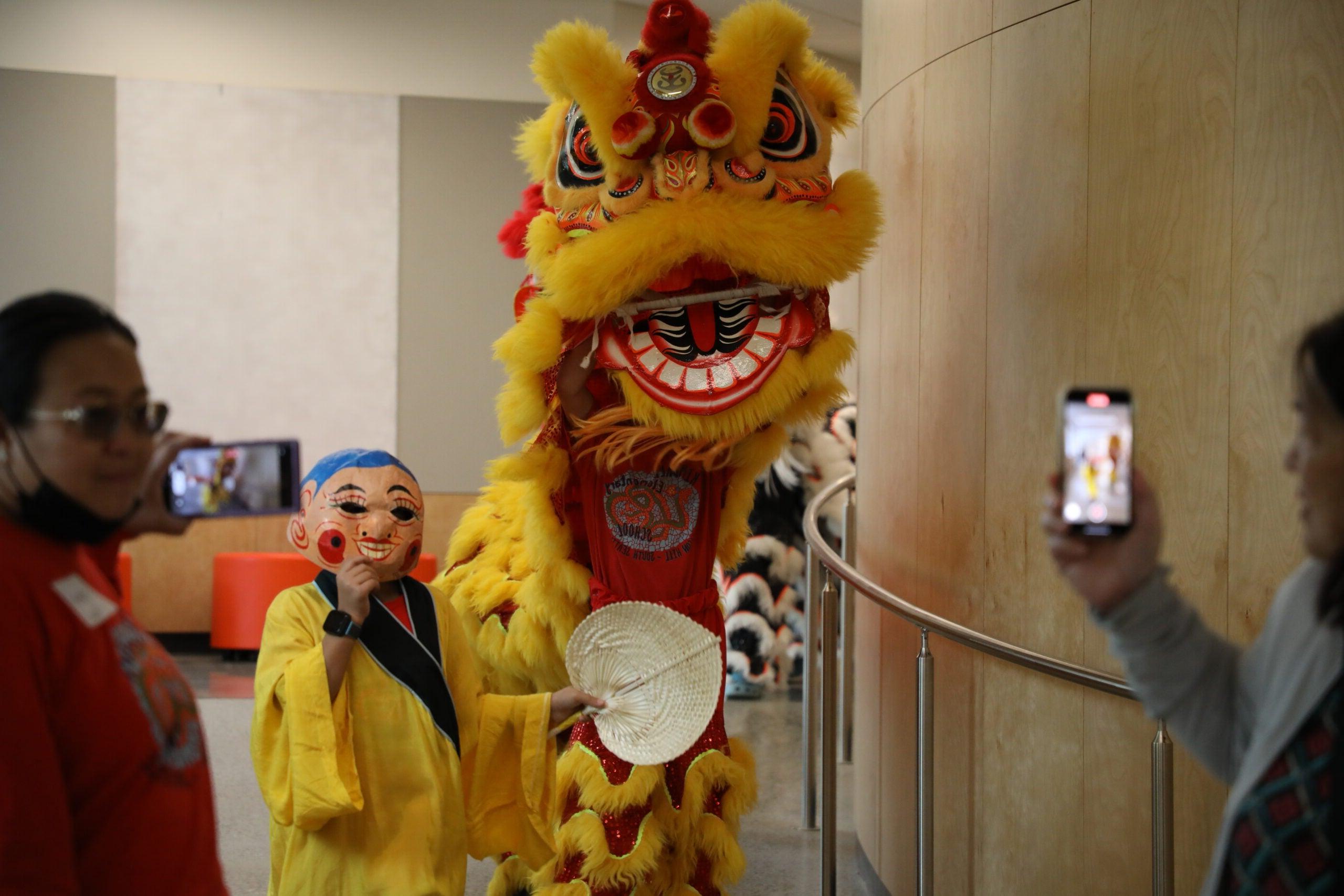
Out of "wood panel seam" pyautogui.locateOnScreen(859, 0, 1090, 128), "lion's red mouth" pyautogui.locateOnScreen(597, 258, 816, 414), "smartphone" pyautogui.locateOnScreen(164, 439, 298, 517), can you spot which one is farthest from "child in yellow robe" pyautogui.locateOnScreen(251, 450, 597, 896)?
"wood panel seam" pyautogui.locateOnScreen(859, 0, 1090, 128)

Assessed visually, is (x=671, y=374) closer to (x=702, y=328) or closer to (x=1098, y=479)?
(x=702, y=328)

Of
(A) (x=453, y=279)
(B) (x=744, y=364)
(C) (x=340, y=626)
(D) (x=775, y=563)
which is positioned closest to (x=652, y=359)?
(B) (x=744, y=364)

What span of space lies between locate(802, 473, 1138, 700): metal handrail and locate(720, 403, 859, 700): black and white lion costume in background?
7.73 ft

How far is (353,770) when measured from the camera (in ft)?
7.05

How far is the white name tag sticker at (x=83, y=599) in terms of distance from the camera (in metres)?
1.11

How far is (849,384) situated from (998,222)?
427 centimetres

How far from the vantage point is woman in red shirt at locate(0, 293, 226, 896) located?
1.06 metres

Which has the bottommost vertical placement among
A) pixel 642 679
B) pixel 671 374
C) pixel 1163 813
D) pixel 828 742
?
pixel 828 742

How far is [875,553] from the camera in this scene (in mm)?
3125

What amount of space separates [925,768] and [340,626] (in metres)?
1.12

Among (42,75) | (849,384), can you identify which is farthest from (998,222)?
(42,75)

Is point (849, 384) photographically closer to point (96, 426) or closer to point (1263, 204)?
point (1263, 204)

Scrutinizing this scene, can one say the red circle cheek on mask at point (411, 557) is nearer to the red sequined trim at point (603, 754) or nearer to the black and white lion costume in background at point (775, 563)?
the red sequined trim at point (603, 754)

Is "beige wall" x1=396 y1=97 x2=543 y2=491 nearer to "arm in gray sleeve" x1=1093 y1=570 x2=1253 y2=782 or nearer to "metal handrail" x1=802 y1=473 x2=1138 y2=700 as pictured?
"metal handrail" x1=802 y1=473 x2=1138 y2=700
